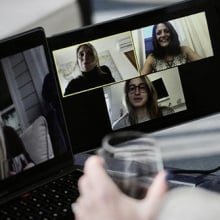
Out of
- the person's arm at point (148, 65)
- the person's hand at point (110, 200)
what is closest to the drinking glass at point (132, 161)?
the person's hand at point (110, 200)

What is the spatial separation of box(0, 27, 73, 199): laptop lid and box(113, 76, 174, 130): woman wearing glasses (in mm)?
125

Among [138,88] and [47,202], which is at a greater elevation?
[138,88]

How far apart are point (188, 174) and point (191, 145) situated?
0.12m

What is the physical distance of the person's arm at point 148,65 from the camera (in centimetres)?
88

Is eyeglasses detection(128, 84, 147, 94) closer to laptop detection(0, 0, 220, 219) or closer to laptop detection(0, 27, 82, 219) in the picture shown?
laptop detection(0, 0, 220, 219)

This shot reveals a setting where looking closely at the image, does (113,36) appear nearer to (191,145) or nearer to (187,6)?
(187,6)

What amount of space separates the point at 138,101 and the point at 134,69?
0.06 m

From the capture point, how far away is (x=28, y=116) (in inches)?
31.3

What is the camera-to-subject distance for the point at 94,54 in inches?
33.8

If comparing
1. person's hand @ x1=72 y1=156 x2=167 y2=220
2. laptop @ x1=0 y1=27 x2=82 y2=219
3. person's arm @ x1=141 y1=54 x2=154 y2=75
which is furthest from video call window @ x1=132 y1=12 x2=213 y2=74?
person's hand @ x1=72 y1=156 x2=167 y2=220

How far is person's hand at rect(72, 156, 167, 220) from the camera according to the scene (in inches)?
21.5

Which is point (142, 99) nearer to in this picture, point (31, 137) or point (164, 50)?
point (164, 50)

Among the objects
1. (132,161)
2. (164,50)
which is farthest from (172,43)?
(132,161)

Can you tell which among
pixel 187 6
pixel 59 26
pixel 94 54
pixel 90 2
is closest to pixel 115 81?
pixel 94 54
